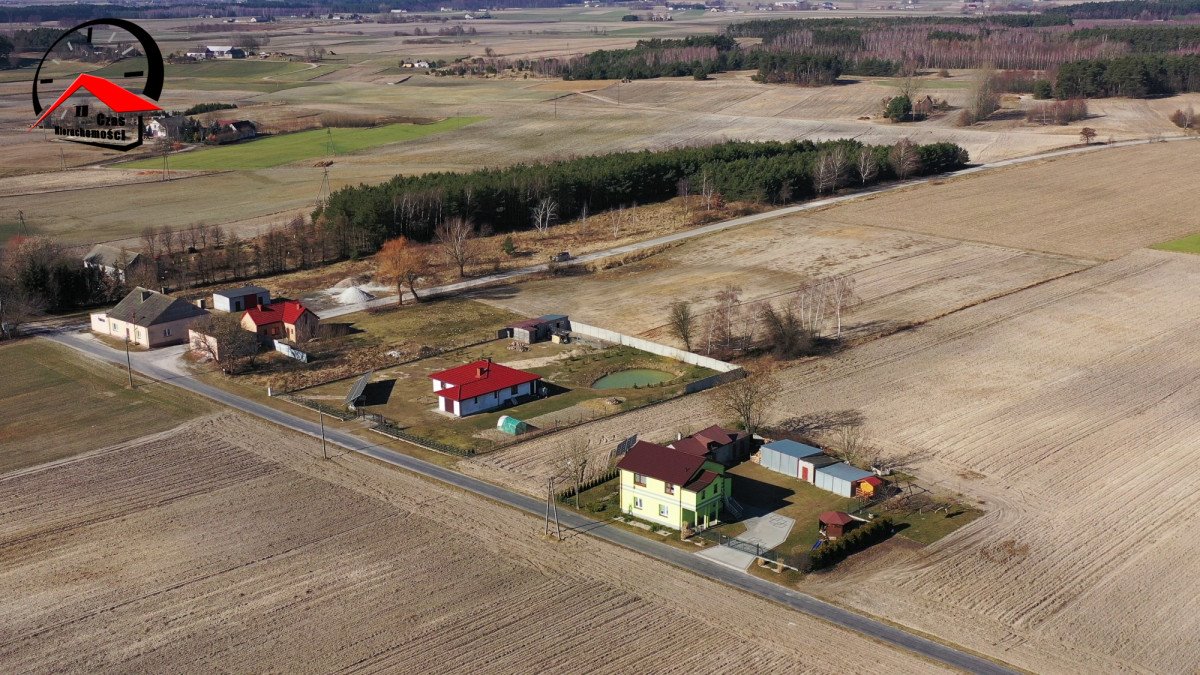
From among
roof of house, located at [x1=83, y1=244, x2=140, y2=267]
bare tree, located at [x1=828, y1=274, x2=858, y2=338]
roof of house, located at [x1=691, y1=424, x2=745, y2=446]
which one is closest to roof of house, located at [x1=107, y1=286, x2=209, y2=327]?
roof of house, located at [x1=83, y1=244, x2=140, y2=267]

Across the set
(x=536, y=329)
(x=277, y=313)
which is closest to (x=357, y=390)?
(x=536, y=329)

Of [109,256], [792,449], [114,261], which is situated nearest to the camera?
[792,449]

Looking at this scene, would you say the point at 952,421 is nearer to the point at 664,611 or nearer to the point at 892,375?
the point at 892,375

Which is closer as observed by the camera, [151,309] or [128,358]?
[128,358]

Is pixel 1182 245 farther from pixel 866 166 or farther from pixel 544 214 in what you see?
pixel 544 214

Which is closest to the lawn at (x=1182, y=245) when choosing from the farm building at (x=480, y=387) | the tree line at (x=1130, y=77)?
the farm building at (x=480, y=387)

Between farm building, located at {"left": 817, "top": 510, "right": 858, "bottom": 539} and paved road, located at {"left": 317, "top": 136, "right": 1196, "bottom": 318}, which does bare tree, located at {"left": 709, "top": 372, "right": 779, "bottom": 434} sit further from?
paved road, located at {"left": 317, "top": 136, "right": 1196, "bottom": 318}

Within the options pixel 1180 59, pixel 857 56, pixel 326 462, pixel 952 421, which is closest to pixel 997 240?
pixel 952 421
